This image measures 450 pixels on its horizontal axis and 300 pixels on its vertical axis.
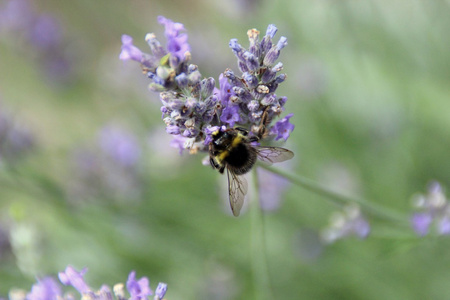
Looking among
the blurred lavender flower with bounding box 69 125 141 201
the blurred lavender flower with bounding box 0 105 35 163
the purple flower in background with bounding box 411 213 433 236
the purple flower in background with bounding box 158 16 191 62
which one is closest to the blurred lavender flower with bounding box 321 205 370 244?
the purple flower in background with bounding box 411 213 433 236

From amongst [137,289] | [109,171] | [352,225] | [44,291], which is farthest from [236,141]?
[109,171]

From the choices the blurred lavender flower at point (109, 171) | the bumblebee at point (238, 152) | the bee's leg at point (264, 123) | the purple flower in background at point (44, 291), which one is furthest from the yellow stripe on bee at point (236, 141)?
the blurred lavender flower at point (109, 171)

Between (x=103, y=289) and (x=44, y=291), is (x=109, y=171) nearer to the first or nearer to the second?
(x=44, y=291)

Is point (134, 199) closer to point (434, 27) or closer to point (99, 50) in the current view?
point (434, 27)

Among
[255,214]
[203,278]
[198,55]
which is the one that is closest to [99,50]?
[198,55]

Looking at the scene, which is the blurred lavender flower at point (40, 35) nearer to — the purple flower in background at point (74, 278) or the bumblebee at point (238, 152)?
the bumblebee at point (238, 152)
